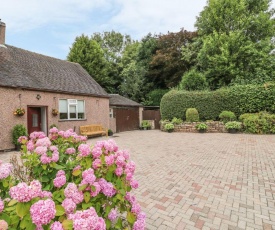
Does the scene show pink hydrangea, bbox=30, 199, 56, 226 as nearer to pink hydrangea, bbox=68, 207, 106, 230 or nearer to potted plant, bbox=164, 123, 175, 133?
pink hydrangea, bbox=68, 207, 106, 230

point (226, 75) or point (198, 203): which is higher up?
point (226, 75)

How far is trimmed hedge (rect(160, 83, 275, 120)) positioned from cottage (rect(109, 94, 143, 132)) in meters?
3.55

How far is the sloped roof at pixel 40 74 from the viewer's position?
10.7 meters

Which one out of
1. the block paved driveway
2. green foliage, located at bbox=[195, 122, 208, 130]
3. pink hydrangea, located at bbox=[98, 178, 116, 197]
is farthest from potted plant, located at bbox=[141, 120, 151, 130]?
pink hydrangea, located at bbox=[98, 178, 116, 197]

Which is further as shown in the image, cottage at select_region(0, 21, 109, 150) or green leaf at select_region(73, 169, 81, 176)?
cottage at select_region(0, 21, 109, 150)

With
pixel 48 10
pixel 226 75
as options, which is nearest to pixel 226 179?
pixel 48 10

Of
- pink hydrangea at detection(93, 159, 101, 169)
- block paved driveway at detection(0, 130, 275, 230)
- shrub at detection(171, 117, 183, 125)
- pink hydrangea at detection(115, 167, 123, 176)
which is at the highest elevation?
pink hydrangea at detection(93, 159, 101, 169)

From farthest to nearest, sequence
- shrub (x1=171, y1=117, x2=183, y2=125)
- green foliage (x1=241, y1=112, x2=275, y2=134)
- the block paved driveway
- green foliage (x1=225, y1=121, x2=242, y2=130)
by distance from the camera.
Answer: shrub (x1=171, y1=117, x2=183, y2=125), green foliage (x1=225, y1=121, x2=242, y2=130), green foliage (x1=241, y1=112, x2=275, y2=134), the block paved driveway

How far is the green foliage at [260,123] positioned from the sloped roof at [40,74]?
12.1 m

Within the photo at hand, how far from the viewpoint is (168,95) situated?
19.2 metres

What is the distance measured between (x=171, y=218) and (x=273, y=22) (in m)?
25.2

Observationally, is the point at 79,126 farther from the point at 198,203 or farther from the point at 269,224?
the point at 269,224

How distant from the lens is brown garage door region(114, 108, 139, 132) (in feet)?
62.3

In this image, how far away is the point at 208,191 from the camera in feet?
15.1
